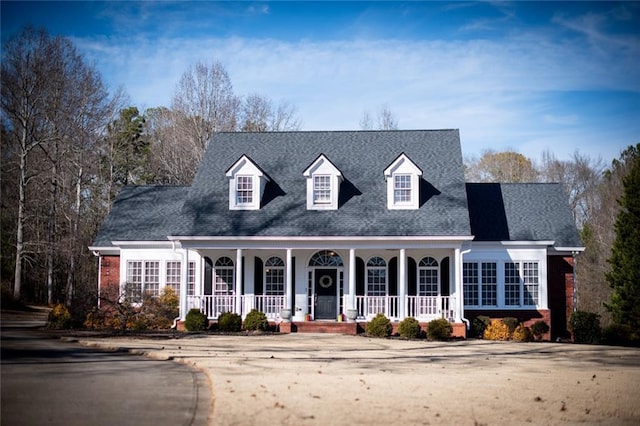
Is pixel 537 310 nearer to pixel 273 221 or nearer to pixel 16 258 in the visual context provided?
pixel 273 221

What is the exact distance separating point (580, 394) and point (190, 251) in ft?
70.0

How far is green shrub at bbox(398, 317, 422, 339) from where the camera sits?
27.0m

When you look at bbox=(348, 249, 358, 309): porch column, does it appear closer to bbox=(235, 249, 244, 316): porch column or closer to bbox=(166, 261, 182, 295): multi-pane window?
bbox=(235, 249, 244, 316): porch column

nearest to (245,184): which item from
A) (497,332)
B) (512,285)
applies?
(497,332)

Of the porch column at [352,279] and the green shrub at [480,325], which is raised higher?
the porch column at [352,279]

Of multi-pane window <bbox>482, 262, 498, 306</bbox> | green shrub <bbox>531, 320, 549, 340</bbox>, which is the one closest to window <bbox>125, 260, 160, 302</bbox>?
multi-pane window <bbox>482, 262, 498, 306</bbox>

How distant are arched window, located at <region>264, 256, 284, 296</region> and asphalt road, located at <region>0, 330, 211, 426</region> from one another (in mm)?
12756

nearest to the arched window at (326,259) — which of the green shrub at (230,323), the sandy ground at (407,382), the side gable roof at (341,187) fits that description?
the side gable roof at (341,187)

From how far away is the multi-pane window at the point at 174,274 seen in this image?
32125 mm

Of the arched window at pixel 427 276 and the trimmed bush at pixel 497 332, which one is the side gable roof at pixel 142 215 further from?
the trimmed bush at pixel 497 332

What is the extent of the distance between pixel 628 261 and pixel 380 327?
10.8 metres

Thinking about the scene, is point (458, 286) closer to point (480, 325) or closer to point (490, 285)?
point (480, 325)

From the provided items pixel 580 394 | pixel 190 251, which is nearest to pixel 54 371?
pixel 580 394

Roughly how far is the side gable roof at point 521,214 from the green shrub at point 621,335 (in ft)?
15.3
